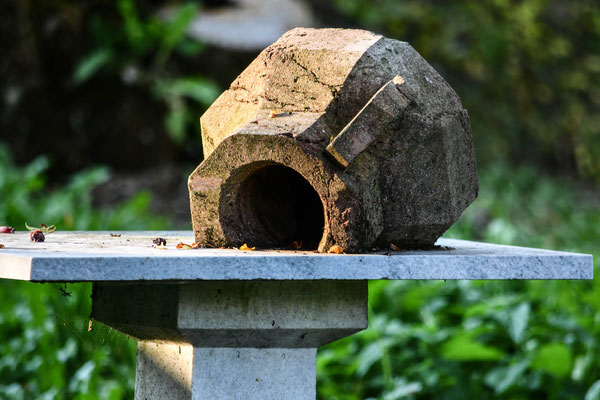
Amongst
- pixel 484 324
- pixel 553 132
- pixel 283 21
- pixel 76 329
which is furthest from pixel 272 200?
pixel 553 132

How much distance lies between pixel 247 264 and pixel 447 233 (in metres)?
4.04

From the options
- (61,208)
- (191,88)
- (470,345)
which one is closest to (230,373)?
(470,345)

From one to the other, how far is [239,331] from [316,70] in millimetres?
950

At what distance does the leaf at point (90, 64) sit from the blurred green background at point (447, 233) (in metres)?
0.04

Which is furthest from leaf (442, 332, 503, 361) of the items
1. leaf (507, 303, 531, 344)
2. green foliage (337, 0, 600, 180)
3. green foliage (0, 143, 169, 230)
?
green foliage (337, 0, 600, 180)

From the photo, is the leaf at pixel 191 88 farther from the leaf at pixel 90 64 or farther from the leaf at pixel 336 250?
the leaf at pixel 336 250

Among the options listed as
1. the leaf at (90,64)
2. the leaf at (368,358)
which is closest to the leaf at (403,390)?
the leaf at (368,358)

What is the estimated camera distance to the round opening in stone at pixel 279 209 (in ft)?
9.70

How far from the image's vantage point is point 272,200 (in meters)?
3.16

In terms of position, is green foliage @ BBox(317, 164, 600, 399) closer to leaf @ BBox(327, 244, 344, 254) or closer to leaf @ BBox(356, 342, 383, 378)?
leaf @ BBox(356, 342, 383, 378)

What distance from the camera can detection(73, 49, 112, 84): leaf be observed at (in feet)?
28.8

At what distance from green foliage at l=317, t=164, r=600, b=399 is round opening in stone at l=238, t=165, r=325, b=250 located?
1346 millimetres

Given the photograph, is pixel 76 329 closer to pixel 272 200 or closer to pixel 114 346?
pixel 114 346

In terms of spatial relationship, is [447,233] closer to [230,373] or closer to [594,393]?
[594,393]
